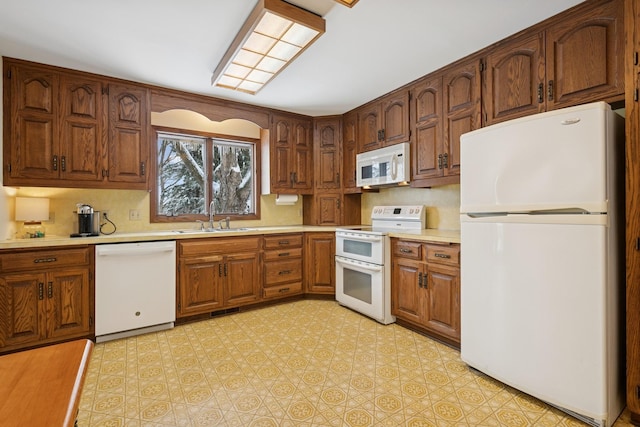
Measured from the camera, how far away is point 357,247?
336 cm

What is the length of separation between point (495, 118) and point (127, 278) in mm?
3353

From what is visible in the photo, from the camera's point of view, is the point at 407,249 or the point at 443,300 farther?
the point at 407,249

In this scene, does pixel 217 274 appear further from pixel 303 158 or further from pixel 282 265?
pixel 303 158

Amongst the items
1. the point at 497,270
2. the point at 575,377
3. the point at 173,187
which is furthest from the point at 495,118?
the point at 173,187

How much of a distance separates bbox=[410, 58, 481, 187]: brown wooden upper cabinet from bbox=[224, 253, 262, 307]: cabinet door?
1937 mm

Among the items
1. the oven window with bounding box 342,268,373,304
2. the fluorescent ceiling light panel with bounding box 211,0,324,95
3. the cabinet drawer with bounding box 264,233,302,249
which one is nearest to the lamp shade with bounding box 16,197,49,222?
the fluorescent ceiling light panel with bounding box 211,0,324,95

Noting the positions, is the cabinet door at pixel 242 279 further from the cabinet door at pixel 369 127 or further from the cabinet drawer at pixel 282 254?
the cabinet door at pixel 369 127

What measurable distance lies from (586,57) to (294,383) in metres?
2.78

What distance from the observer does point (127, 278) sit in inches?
109

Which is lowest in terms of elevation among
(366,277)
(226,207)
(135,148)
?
(366,277)

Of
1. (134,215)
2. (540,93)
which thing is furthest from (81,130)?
(540,93)

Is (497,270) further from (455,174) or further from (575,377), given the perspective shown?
(455,174)

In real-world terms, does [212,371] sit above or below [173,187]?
below


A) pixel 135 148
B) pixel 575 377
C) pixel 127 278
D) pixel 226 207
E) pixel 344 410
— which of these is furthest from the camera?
pixel 226 207
